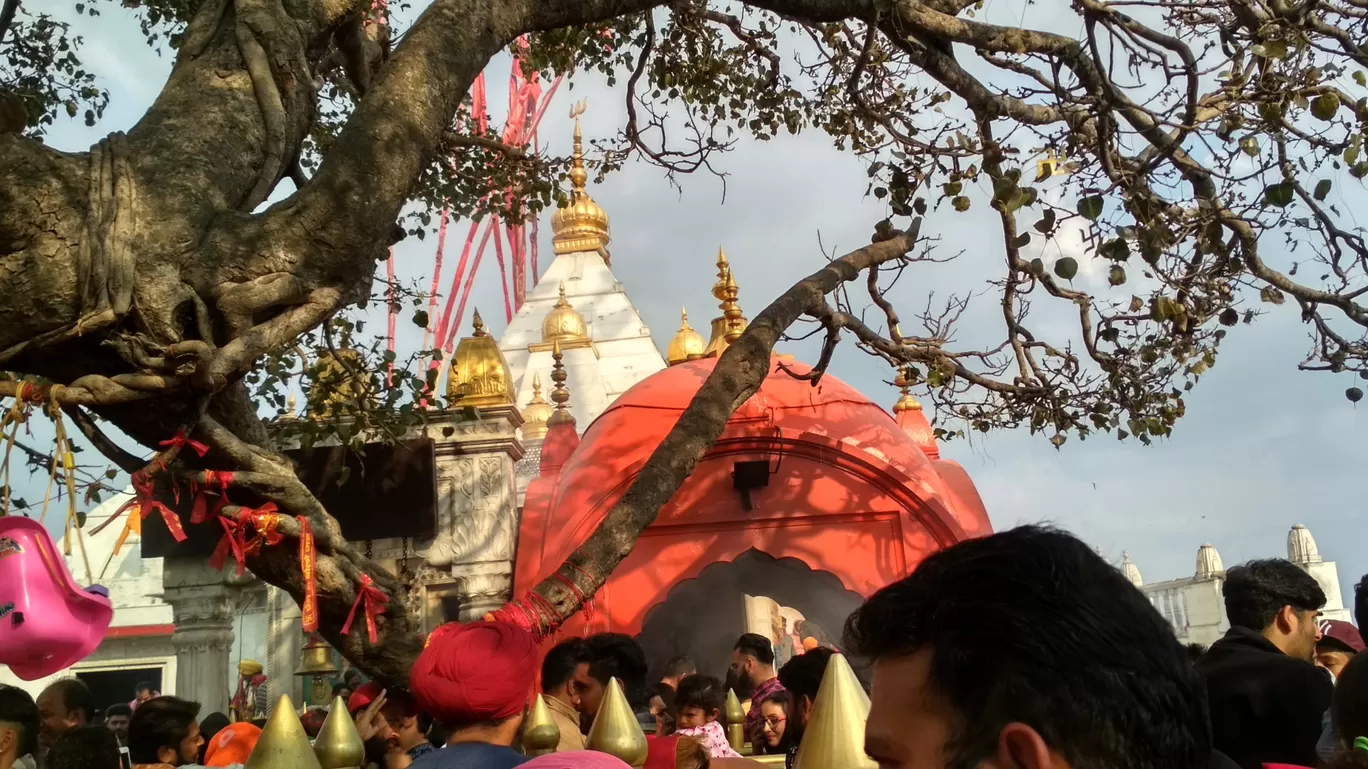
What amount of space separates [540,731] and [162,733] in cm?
227

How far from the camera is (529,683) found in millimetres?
2492

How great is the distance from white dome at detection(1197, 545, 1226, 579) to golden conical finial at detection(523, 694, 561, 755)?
16.1 metres

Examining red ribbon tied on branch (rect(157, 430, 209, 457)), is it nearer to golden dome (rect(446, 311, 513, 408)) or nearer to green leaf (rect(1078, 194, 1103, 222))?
green leaf (rect(1078, 194, 1103, 222))

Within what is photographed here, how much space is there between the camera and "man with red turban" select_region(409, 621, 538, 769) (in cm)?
235

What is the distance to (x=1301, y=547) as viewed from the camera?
16.8 m

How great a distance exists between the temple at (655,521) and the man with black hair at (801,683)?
2.31 m

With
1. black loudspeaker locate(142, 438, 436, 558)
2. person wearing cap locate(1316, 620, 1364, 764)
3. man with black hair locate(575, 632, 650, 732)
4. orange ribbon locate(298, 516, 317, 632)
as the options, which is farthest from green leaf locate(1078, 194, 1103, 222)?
black loudspeaker locate(142, 438, 436, 558)

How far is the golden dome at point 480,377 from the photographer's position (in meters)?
9.65

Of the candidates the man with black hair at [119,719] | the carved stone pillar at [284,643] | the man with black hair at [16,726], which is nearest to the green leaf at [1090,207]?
the man with black hair at [16,726]

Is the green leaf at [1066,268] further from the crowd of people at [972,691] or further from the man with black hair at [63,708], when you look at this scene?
the man with black hair at [63,708]

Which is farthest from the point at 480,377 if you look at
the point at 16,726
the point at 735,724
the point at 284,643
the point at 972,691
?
the point at 972,691

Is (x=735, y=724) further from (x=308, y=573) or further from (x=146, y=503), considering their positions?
(x=146, y=503)

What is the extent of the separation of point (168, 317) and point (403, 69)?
91 cm

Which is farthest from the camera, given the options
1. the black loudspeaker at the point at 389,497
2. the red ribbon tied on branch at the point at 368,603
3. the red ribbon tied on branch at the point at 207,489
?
the black loudspeaker at the point at 389,497
